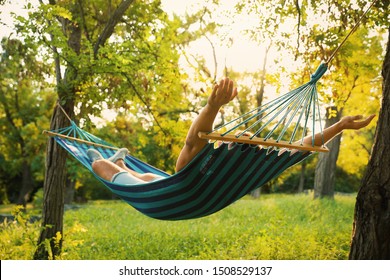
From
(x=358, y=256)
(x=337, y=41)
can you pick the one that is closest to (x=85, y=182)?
(x=337, y=41)

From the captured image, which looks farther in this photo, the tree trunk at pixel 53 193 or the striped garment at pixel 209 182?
the tree trunk at pixel 53 193

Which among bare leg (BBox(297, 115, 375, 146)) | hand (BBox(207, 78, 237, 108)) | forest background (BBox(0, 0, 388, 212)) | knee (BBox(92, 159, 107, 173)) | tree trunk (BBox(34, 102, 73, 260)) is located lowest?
tree trunk (BBox(34, 102, 73, 260))

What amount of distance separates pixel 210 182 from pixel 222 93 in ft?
1.59

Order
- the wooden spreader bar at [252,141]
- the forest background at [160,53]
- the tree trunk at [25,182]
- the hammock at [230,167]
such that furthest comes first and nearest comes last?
the tree trunk at [25,182]
the forest background at [160,53]
the hammock at [230,167]
the wooden spreader bar at [252,141]

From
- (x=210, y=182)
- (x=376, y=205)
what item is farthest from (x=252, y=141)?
(x=376, y=205)

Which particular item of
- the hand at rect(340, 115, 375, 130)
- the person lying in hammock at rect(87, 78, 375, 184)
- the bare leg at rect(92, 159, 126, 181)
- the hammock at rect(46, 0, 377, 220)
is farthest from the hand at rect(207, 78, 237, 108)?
the bare leg at rect(92, 159, 126, 181)

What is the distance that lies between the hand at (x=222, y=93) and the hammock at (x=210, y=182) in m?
0.19

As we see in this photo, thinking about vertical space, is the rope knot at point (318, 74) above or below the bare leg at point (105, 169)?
above

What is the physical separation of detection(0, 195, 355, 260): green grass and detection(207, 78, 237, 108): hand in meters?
2.08

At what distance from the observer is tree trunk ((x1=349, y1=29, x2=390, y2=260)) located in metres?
2.43

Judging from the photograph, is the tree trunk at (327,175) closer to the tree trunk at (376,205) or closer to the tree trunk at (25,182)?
the tree trunk at (376,205)

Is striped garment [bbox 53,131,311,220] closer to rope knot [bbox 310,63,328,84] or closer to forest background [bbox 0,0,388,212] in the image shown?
rope knot [bbox 310,63,328,84]

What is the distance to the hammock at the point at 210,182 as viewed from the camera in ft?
6.33

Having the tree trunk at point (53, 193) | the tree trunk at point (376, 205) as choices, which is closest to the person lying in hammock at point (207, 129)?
the tree trunk at point (376, 205)
